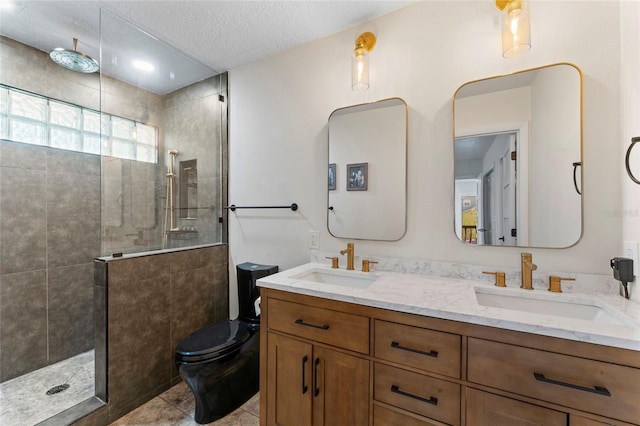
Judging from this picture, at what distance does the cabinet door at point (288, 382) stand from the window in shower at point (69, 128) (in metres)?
1.70

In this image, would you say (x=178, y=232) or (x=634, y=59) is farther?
(x=178, y=232)

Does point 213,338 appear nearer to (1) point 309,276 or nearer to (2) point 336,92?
(1) point 309,276

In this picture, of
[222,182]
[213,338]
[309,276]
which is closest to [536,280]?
[309,276]

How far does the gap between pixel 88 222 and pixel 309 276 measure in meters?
2.07

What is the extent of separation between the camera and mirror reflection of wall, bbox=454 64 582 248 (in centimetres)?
126

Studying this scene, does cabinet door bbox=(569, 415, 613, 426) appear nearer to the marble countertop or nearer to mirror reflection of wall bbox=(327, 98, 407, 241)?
the marble countertop

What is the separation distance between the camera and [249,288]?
6.61 feet

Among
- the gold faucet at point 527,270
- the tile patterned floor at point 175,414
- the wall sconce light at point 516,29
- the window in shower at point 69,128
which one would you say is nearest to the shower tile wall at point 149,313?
the tile patterned floor at point 175,414

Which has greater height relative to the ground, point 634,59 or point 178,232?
point 634,59

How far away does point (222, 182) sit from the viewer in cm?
242

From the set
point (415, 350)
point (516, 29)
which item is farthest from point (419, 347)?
point (516, 29)

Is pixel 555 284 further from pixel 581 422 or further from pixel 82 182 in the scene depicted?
pixel 82 182

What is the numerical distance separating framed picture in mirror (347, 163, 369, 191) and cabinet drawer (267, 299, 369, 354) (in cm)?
85

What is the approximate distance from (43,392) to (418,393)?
2401mm
